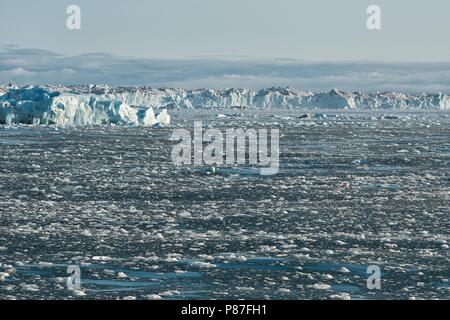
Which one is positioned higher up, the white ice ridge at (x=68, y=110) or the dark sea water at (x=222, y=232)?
the white ice ridge at (x=68, y=110)

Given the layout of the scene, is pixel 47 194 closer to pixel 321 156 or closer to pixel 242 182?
pixel 242 182

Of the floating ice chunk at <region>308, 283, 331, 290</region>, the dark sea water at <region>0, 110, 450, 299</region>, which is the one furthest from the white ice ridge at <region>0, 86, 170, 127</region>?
the floating ice chunk at <region>308, 283, 331, 290</region>

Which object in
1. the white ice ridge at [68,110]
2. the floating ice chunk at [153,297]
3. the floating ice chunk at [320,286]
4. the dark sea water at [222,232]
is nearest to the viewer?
the floating ice chunk at [153,297]

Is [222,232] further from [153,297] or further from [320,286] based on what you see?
[153,297]

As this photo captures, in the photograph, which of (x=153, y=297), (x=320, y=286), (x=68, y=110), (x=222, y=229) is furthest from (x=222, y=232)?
(x=68, y=110)

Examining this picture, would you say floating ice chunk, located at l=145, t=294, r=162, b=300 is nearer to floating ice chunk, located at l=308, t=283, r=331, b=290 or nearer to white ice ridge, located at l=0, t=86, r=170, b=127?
floating ice chunk, located at l=308, t=283, r=331, b=290

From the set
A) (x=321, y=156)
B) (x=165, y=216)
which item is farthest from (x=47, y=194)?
(x=321, y=156)

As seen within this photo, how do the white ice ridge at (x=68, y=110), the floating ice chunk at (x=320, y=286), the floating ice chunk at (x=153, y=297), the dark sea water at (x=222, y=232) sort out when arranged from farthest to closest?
the white ice ridge at (x=68, y=110)
the dark sea water at (x=222, y=232)
the floating ice chunk at (x=320, y=286)
the floating ice chunk at (x=153, y=297)

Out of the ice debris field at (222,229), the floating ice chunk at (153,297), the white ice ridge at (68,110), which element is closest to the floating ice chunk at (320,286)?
the ice debris field at (222,229)

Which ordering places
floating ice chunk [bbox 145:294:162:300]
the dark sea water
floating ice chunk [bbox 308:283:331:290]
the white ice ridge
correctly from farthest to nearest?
the white ice ridge, the dark sea water, floating ice chunk [bbox 308:283:331:290], floating ice chunk [bbox 145:294:162:300]

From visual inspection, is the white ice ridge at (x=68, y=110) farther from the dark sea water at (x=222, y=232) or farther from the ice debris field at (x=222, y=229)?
the dark sea water at (x=222, y=232)

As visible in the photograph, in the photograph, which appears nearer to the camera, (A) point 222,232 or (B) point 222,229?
(A) point 222,232
